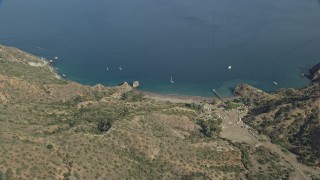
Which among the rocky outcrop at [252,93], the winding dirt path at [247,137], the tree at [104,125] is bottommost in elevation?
the winding dirt path at [247,137]

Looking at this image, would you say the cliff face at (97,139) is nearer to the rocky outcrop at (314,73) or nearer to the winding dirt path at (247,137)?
the winding dirt path at (247,137)

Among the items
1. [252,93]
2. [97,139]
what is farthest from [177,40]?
[97,139]

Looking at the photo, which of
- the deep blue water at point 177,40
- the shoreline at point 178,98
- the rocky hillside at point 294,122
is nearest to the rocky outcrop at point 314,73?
the deep blue water at point 177,40

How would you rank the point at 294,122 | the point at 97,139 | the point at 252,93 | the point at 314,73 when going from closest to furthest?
the point at 97,139 → the point at 294,122 → the point at 252,93 → the point at 314,73

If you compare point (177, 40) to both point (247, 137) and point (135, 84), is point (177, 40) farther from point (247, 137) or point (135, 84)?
point (247, 137)

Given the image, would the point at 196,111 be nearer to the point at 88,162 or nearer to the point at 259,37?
the point at 88,162
